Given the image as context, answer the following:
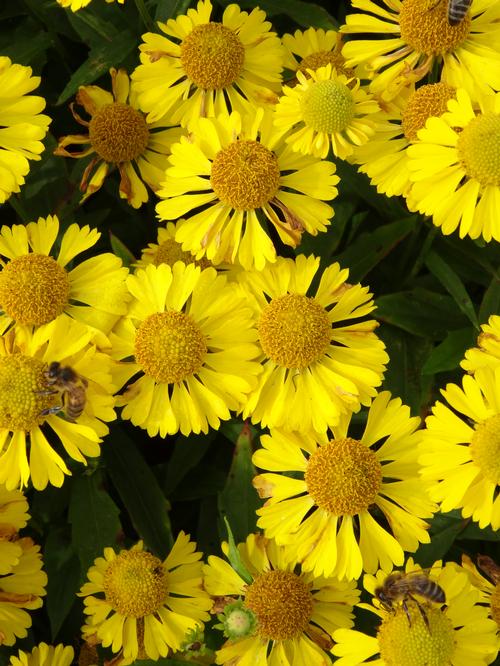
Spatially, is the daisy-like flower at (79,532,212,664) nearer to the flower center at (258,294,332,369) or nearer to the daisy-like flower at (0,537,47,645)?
the daisy-like flower at (0,537,47,645)

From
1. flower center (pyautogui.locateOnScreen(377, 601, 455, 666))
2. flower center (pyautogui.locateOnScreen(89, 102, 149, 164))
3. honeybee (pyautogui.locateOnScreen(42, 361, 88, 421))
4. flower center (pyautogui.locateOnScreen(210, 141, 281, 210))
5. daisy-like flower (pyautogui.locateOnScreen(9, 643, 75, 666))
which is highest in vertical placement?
flower center (pyautogui.locateOnScreen(210, 141, 281, 210))

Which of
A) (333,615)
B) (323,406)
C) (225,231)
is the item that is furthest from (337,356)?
(333,615)

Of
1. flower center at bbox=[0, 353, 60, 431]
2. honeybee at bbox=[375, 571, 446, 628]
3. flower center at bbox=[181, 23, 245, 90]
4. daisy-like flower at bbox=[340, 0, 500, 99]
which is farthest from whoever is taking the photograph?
flower center at bbox=[181, 23, 245, 90]

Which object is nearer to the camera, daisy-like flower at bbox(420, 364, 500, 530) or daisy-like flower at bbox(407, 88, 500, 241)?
daisy-like flower at bbox(420, 364, 500, 530)

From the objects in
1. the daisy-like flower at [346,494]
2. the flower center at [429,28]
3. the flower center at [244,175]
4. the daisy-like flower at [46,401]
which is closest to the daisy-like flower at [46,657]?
the daisy-like flower at [46,401]

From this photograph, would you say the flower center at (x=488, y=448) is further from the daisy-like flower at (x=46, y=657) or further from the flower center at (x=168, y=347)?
the daisy-like flower at (x=46, y=657)

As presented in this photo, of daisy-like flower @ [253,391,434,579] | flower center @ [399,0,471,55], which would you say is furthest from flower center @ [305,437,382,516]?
flower center @ [399,0,471,55]

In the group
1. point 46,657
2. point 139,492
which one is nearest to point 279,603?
point 139,492
